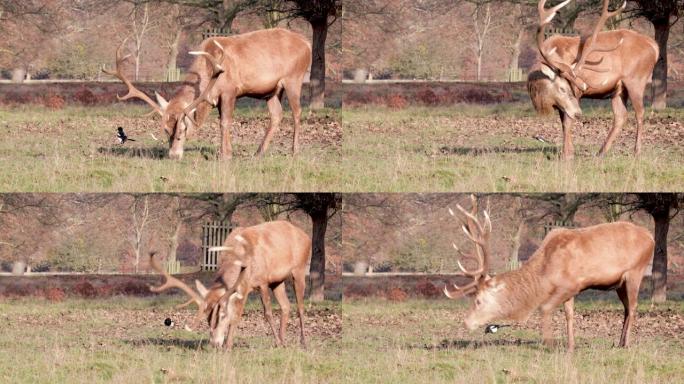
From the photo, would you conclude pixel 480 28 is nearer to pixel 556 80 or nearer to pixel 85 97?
pixel 556 80

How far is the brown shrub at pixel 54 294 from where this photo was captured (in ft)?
76.0

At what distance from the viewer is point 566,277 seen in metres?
17.0

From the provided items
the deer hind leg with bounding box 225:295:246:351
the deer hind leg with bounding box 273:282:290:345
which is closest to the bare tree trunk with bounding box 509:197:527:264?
the deer hind leg with bounding box 273:282:290:345

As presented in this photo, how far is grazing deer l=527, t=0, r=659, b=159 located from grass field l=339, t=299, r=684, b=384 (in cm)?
213

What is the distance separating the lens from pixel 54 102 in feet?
79.1

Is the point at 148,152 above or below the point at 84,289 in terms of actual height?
above

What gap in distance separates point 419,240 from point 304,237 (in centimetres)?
488

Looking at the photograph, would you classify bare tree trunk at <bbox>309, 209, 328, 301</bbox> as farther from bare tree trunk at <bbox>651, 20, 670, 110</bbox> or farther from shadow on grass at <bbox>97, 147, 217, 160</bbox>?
bare tree trunk at <bbox>651, 20, 670, 110</bbox>

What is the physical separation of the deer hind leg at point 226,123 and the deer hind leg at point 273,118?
0.44 meters

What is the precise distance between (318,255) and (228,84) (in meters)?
3.30

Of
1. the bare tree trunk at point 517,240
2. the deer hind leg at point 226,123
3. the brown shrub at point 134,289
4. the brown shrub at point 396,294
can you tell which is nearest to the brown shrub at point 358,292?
the brown shrub at point 396,294

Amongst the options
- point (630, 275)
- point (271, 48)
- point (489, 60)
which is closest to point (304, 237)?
point (271, 48)

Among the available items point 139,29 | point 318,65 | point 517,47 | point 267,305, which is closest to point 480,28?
point 517,47

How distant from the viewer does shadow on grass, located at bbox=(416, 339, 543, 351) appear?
55.8 feet
